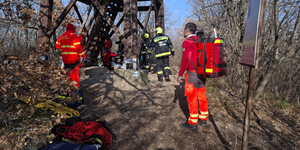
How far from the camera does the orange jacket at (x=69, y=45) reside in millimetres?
4297

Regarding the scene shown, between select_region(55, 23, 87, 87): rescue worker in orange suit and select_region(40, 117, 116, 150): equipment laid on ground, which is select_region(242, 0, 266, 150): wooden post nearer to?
select_region(40, 117, 116, 150): equipment laid on ground

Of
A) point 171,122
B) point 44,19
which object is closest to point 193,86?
point 171,122

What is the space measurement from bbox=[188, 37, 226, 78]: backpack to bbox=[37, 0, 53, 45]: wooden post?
15.5 feet

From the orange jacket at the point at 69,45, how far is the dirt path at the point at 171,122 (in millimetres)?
1219

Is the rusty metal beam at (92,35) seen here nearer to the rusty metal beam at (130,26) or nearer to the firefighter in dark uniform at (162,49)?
the rusty metal beam at (130,26)

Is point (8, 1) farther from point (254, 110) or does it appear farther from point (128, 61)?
point (254, 110)

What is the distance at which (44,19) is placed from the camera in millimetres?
4898

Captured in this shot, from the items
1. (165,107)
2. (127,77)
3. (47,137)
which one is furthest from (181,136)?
(127,77)

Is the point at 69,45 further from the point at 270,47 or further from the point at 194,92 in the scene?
the point at 270,47

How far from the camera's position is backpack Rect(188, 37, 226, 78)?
2744 mm

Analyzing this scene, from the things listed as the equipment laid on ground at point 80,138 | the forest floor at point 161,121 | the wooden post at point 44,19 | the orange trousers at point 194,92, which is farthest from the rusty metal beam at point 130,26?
the equipment laid on ground at point 80,138

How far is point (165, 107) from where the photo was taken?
4238 millimetres

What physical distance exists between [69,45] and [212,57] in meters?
3.66

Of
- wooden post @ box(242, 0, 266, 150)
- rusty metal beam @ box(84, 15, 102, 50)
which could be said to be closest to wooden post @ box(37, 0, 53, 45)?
rusty metal beam @ box(84, 15, 102, 50)
